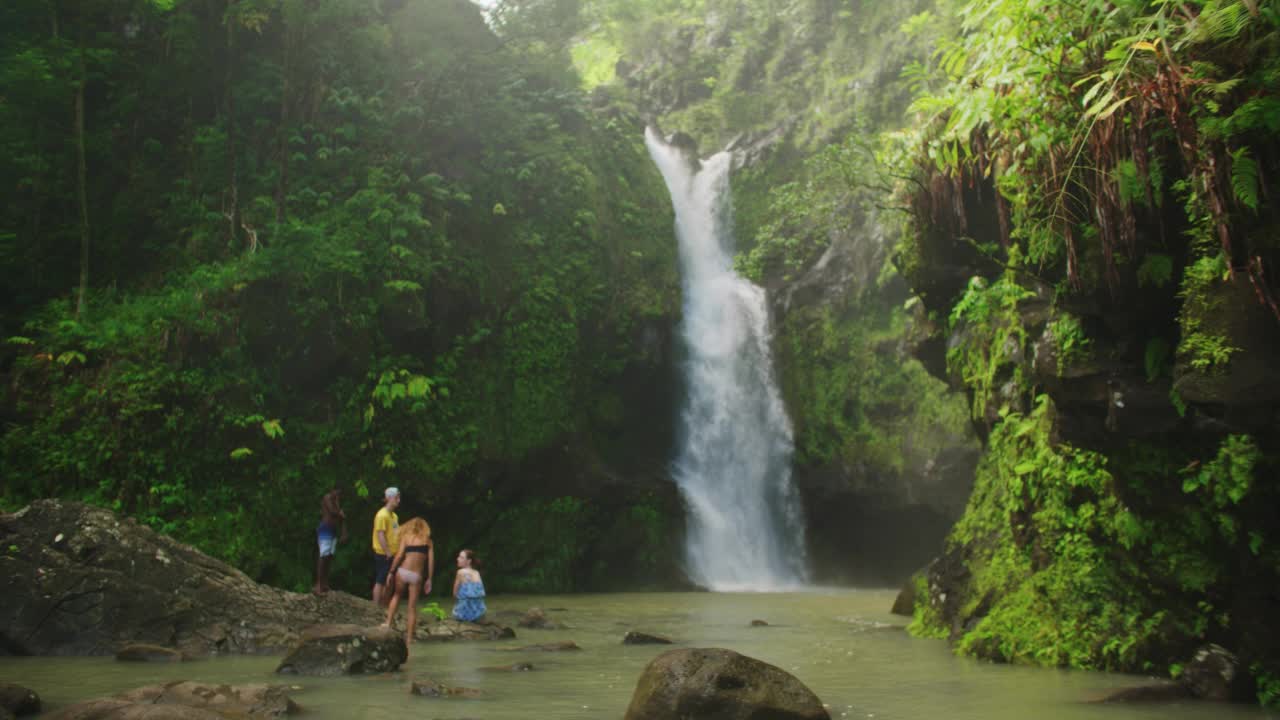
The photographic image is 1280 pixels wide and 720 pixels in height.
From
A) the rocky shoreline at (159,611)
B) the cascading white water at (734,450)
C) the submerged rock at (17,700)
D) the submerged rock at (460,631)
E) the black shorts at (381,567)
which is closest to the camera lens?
the submerged rock at (17,700)

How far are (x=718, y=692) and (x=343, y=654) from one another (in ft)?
12.3

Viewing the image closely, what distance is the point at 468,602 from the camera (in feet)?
37.8

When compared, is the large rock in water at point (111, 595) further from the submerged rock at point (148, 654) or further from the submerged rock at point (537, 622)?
the submerged rock at point (537, 622)

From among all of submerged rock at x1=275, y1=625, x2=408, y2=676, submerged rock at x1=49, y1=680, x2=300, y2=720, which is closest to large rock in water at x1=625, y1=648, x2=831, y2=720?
submerged rock at x1=49, y1=680, x2=300, y2=720

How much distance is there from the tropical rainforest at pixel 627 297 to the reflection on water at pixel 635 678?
0.72 m

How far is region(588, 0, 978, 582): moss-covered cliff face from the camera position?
19.4m

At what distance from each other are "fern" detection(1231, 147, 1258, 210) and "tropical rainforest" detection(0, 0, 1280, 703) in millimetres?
25

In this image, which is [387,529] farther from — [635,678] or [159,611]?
[635,678]

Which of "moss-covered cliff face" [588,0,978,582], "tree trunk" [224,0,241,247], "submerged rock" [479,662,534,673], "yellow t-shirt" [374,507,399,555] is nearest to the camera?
"submerged rock" [479,662,534,673]

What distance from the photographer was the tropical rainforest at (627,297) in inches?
237

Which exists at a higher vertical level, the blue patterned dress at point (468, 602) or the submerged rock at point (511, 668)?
the blue patterned dress at point (468, 602)

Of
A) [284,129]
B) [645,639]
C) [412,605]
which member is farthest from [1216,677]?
[284,129]

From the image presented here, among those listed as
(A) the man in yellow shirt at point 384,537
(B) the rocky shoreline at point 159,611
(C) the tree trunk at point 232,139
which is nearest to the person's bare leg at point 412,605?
(B) the rocky shoreline at point 159,611

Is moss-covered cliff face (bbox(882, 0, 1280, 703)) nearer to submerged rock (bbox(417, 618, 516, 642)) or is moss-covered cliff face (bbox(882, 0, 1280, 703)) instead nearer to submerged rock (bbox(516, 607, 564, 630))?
submerged rock (bbox(417, 618, 516, 642))
